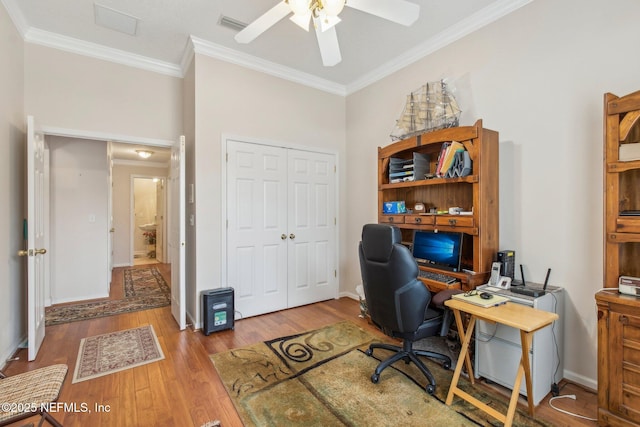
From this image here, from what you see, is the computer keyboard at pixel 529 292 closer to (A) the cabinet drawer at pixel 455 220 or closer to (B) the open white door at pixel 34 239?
(A) the cabinet drawer at pixel 455 220

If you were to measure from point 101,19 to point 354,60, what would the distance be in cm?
255

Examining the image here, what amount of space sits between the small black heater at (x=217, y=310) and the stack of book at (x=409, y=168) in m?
2.16

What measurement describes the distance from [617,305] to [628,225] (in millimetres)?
456

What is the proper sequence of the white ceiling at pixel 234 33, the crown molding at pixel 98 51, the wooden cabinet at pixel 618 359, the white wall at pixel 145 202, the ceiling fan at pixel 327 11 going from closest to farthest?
the wooden cabinet at pixel 618 359
the ceiling fan at pixel 327 11
the white ceiling at pixel 234 33
the crown molding at pixel 98 51
the white wall at pixel 145 202

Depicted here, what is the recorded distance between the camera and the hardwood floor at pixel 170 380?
6.01 ft

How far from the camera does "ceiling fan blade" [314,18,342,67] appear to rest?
1.99 m

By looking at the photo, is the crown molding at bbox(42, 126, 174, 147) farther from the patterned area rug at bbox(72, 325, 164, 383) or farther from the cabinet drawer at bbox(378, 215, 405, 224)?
the cabinet drawer at bbox(378, 215, 405, 224)

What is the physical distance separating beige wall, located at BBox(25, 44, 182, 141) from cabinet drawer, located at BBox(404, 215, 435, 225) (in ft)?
9.56

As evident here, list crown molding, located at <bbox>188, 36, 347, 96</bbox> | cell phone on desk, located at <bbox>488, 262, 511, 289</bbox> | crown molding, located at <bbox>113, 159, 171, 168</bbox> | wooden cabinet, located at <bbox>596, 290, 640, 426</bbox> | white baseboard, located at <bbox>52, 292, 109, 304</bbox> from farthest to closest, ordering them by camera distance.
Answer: crown molding, located at <bbox>113, 159, 171, 168</bbox> < white baseboard, located at <bbox>52, 292, 109, 304</bbox> < crown molding, located at <bbox>188, 36, 347, 96</bbox> < cell phone on desk, located at <bbox>488, 262, 511, 289</bbox> < wooden cabinet, located at <bbox>596, 290, 640, 426</bbox>

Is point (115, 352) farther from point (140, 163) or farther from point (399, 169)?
point (140, 163)

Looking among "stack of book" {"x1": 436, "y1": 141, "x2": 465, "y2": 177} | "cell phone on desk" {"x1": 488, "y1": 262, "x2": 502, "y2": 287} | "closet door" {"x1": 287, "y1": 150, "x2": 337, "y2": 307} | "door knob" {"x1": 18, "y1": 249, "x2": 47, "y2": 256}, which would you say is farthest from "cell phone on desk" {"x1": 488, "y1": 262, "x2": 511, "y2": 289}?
"door knob" {"x1": 18, "y1": 249, "x2": 47, "y2": 256}

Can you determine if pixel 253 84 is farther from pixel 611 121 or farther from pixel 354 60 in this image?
pixel 611 121

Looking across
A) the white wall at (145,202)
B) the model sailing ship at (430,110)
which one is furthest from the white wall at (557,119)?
the white wall at (145,202)

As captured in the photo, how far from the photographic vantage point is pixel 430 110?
295cm
